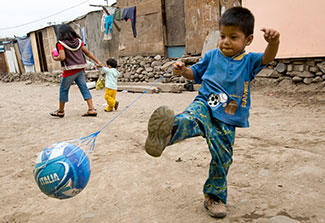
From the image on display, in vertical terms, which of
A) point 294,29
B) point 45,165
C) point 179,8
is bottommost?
point 45,165

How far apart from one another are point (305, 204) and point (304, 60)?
5628 millimetres

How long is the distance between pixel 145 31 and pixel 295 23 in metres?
6.06

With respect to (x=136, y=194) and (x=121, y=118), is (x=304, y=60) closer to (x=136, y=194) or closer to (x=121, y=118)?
(x=121, y=118)

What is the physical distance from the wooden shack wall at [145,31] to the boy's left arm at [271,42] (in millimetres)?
8907

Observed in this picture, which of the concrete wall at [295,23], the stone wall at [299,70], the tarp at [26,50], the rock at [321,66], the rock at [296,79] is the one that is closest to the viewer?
the concrete wall at [295,23]

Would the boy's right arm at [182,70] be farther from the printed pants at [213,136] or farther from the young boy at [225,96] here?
the printed pants at [213,136]

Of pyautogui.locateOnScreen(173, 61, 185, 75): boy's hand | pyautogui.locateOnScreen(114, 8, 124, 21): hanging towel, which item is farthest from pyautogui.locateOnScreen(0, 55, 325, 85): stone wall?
pyautogui.locateOnScreen(173, 61, 185, 75): boy's hand

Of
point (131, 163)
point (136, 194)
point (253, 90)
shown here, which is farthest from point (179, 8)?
point (136, 194)

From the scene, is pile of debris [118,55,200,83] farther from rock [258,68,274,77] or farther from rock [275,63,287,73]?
rock [275,63,287,73]

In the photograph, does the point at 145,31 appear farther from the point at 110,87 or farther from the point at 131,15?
the point at 110,87

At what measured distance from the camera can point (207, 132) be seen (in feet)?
6.06

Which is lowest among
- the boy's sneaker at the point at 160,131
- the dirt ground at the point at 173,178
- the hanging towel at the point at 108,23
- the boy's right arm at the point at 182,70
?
the dirt ground at the point at 173,178

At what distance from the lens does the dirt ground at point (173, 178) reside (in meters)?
2.03

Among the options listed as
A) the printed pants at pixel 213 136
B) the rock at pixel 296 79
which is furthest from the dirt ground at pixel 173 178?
the rock at pixel 296 79
